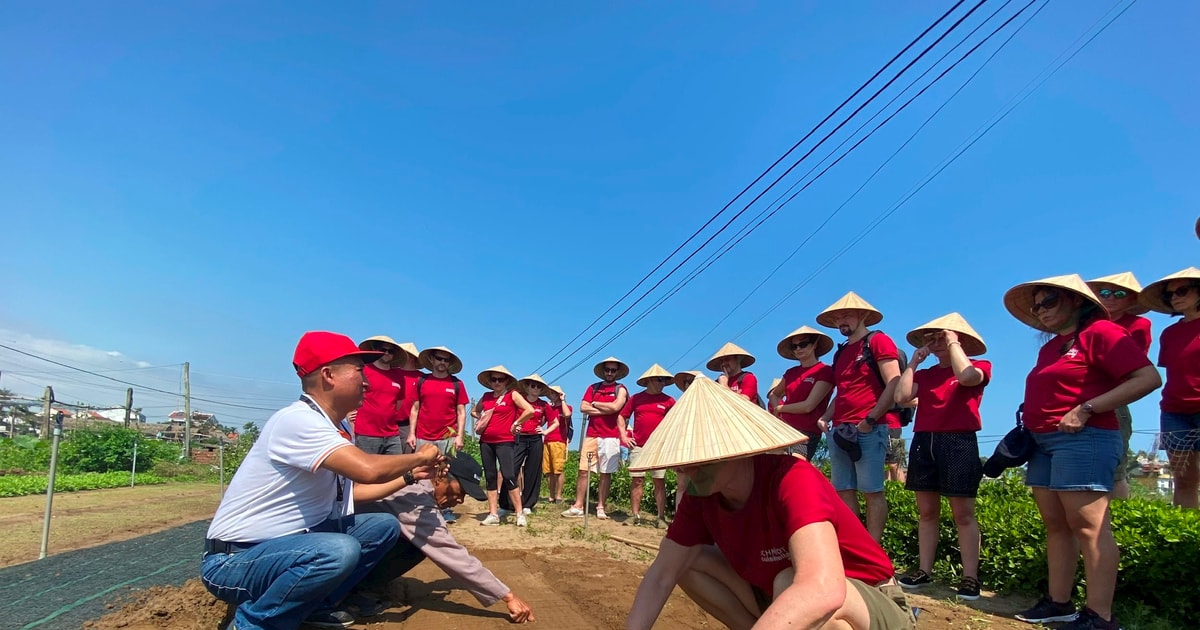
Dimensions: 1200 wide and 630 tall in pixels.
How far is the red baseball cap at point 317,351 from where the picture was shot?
115 inches

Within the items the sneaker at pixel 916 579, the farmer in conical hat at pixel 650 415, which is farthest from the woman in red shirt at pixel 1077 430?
the farmer in conical hat at pixel 650 415

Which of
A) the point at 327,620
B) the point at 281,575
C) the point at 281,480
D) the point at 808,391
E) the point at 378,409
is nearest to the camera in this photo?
the point at 281,575

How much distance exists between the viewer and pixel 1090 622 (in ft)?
10.8

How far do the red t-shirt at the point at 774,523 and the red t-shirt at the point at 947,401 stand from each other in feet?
8.06

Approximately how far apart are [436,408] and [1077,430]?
6.06 meters

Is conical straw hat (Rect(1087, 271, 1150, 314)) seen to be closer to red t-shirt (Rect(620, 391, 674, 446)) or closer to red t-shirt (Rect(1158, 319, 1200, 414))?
red t-shirt (Rect(1158, 319, 1200, 414))

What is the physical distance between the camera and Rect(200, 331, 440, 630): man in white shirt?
8.89 feet

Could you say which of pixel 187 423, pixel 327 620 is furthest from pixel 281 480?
pixel 187 423

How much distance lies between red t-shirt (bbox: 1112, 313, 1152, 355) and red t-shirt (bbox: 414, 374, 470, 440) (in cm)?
622

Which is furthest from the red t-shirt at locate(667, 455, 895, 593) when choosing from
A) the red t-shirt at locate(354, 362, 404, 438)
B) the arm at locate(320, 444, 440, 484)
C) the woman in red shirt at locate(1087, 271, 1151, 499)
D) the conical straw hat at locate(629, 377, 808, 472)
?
the red t-shirt at locate(354, 362, 404, 438)

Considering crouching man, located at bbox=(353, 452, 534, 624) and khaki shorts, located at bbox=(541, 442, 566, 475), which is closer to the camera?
crouching man, located at bbox=(353, 452, 534, 624)

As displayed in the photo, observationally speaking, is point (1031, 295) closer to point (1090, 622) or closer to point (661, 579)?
point (1090, 622)

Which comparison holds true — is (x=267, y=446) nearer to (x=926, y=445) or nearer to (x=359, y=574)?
(x=359, y=574)

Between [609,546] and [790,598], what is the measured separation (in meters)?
4.59
